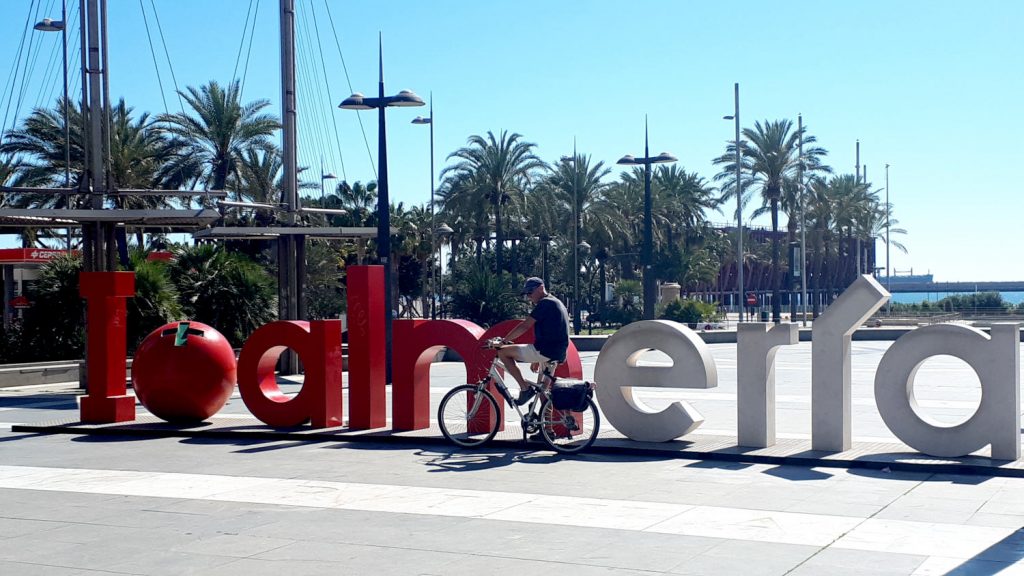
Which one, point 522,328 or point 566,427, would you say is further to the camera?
point 522,328

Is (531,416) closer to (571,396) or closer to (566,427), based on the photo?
(566,427)

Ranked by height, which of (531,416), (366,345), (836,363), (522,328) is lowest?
(531,416)

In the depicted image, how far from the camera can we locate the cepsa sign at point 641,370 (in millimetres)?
9898

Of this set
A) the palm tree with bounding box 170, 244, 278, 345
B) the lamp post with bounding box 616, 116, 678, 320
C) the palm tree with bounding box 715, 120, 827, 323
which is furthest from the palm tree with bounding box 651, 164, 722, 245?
the palm tree with bounding box 170, 244, 278, 345

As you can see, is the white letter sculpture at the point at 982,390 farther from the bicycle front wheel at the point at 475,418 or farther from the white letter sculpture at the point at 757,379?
the bicycle front wheel at the point at 475,418

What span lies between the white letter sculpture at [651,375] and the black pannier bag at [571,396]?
748 mm

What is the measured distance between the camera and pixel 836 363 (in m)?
10.6

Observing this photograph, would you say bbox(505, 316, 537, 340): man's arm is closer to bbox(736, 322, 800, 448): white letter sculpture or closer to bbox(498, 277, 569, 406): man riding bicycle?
bbox(498, 277, 569, 406): man riding bicycle

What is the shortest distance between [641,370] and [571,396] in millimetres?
999

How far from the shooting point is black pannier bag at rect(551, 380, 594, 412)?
10969 mm

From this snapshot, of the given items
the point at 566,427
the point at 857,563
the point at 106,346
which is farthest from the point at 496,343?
the point at 106,346

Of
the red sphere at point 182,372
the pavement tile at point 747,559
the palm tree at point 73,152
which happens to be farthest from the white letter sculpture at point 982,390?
the palm tree at point 73,152

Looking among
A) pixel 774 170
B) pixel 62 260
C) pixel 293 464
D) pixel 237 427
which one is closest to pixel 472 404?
pixel 293 464

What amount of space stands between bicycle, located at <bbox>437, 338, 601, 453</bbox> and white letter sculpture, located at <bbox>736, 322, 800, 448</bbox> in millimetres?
1477
